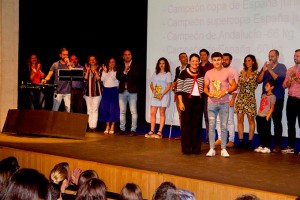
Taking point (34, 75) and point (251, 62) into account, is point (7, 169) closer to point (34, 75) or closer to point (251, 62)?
point (251, 62)

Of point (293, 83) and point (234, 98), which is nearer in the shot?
point (293, 83)

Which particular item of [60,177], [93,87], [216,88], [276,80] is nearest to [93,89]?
[93,87]

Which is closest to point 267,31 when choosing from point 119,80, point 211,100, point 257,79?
point 257,79

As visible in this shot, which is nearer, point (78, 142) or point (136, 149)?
point (136, 149)

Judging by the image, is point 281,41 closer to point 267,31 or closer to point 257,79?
point 267,31

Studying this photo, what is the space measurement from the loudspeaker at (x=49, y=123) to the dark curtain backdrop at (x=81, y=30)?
2115 millimetres

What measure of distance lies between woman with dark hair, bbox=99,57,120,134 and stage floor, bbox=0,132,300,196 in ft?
2.37

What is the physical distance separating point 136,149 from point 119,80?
2124 mm

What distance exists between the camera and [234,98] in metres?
7.72

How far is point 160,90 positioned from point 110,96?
111cm

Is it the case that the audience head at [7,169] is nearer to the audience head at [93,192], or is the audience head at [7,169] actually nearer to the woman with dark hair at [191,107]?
the audience head at [93,192]

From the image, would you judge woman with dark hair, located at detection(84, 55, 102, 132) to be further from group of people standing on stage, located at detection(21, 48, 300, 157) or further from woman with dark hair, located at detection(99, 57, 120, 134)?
woman with dark hair, located at detection(99, 57, 120, 134)

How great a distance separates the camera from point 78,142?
8070 mm

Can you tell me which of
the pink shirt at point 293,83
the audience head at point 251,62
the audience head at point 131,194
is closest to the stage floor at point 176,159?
the pink shirt at point 293,83
